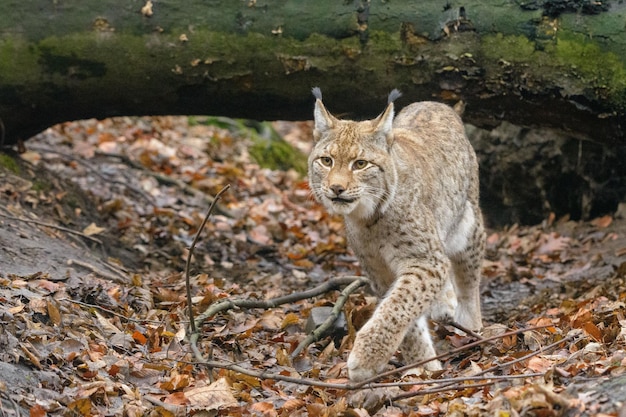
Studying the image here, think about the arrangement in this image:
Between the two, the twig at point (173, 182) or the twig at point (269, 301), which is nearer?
the twig at point (269, 301)

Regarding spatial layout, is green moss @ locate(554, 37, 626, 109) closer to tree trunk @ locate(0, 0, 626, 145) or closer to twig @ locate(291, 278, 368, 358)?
tree trunk @ locate(0, 0, 626, 145)

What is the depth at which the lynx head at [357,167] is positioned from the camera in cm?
573

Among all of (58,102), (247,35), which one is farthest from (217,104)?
(58,102)

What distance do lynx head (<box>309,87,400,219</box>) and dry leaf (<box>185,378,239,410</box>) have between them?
148 centimetres

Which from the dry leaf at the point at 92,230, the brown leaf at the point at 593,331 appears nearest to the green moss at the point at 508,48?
the brown leaf at the point at 593,331

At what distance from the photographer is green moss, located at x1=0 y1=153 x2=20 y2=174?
8.55 meters

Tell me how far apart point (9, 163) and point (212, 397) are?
4836mm

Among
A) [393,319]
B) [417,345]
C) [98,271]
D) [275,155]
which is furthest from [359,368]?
[275,155]

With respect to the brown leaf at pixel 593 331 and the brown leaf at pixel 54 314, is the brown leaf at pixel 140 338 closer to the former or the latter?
the brown leaf at pixel 54 314

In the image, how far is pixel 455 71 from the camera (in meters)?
7.62

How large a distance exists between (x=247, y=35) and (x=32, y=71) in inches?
76.9

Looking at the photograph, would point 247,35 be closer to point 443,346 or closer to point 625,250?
point 443,346

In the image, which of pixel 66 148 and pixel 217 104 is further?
pixel 66 148

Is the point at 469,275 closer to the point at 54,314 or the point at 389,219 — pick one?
the point at 389,219
